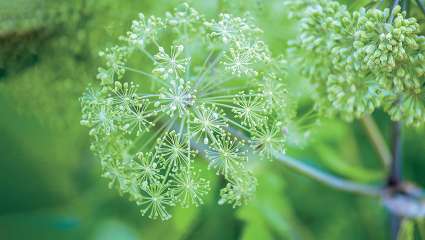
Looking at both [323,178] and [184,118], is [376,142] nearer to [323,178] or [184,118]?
[323,178]

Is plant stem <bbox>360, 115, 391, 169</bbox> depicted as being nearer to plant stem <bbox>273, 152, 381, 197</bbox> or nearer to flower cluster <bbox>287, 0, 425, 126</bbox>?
plant stem <bbox>273, 152, 381, 197</bbox>

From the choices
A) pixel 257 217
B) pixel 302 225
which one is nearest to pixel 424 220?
pixel 257 217

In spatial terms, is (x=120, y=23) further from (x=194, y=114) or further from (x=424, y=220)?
(x=424, y=220)

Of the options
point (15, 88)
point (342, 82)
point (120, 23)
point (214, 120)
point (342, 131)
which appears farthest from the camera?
point (342, 131)

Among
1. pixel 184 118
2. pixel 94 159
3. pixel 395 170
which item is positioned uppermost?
pixel 94 159

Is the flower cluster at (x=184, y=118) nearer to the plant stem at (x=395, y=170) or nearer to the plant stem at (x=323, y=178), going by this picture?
the plant stem at (x=323, y=178)

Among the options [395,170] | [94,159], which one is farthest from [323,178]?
[94,159]

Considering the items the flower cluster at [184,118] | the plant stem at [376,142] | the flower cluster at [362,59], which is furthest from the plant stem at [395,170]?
the flower cluster at [184,118]

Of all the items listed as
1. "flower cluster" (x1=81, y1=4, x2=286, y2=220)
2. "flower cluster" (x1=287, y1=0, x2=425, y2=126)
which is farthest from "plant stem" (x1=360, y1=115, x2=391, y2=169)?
"flower cluster" (x1=81, y1=4, x2=286, y2=220)
